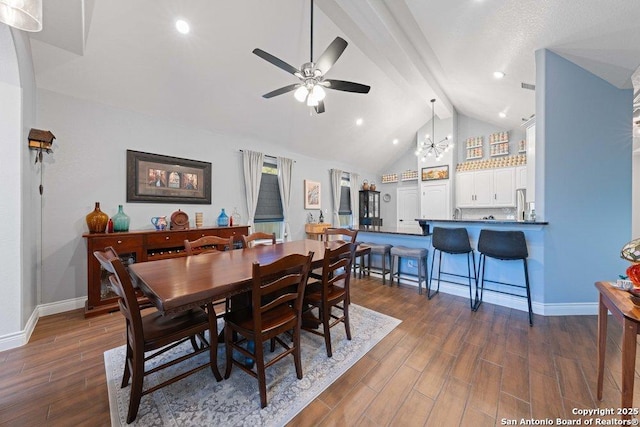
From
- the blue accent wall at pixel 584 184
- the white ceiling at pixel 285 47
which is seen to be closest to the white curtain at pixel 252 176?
the white ceiling at pixel 285 47

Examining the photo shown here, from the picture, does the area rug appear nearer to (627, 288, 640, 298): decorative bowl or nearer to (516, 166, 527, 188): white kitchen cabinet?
(627, 288, 640, 298): decorative bowl

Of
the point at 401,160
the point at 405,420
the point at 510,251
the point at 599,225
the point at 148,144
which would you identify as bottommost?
the point at 405,420

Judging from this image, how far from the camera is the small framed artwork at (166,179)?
3.35 m

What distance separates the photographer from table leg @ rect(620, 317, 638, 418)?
1.10 m

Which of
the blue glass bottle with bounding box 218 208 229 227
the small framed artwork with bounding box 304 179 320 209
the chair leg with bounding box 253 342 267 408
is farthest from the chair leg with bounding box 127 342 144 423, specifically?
the small framed artwork with bounding box 304 179 320 209

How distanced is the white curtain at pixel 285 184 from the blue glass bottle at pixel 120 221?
9.07ft

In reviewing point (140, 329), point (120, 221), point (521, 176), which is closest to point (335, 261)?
point (140, 329)

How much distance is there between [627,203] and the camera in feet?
8.85

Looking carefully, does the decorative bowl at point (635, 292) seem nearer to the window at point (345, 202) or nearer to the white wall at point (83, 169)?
the white wall at point (83, 169)

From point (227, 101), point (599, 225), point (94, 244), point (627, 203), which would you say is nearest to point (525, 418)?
point (599, 225)

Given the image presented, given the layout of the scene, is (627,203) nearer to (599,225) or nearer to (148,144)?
(599,225)

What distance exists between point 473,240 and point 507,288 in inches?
27.1

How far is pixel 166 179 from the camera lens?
3.64m

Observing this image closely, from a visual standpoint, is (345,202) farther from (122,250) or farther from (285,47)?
(122,250)
